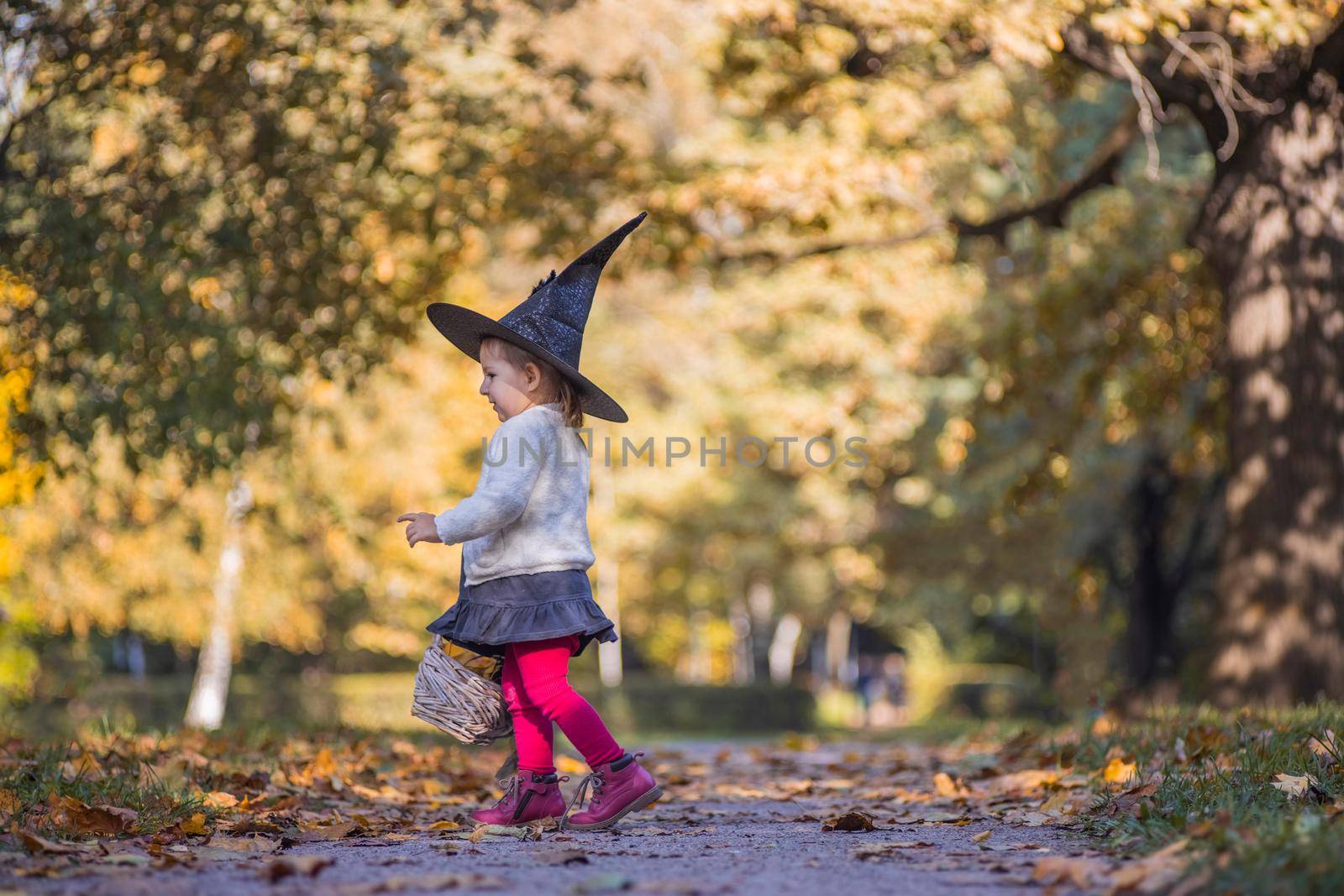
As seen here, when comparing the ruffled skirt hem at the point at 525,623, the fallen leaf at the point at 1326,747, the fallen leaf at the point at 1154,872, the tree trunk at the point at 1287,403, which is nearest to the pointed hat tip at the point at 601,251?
the ruffled skirt hem at the point at 525,623

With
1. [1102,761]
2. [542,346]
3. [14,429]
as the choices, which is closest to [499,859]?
[542,346]

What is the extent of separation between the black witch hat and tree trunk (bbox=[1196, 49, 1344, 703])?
5.05 meters

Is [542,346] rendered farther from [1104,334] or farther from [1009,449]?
[1009,449]

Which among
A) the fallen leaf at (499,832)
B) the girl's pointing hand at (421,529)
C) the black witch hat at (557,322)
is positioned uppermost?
the black witch hat at (557,322)

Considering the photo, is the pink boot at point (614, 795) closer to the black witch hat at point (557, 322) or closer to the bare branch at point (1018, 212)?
the black witch hat at point (557, 322)

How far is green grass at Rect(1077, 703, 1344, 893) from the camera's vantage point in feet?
9.52

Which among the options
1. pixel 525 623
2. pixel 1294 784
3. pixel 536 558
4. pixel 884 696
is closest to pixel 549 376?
pixel 536 558

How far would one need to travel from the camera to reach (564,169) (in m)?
11.0

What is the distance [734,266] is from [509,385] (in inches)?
354

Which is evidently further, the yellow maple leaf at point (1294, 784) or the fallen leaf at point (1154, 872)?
the yellow maple leaf at point (1294, 784)

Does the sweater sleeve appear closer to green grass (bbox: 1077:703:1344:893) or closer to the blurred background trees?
green grass (bbox: 1077:703:1344:893)

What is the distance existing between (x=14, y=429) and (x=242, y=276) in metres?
→ 1.77

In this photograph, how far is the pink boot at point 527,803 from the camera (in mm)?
4715

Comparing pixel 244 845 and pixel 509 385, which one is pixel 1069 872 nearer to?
pixel 244 845
